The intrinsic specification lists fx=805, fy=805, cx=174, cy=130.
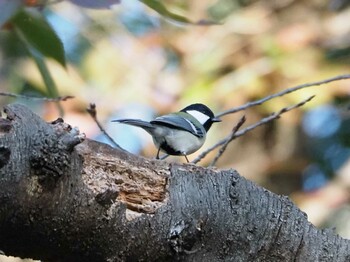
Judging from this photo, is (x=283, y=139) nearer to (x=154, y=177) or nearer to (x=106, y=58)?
(x=106, y=58)

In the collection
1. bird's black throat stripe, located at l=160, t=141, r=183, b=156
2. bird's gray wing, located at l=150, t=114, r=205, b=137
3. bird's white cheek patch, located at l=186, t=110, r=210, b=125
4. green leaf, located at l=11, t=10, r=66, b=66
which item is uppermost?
bird's white cheek patch, located at l=186, t=110, r=210, b=125

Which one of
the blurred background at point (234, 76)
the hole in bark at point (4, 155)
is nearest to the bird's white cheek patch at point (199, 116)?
the blurred background at point (234, 76)

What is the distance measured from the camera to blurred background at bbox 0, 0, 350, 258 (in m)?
2.98

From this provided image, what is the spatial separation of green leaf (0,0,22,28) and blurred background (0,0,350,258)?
5.10 feet

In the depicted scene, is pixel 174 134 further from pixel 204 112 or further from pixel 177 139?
pixel 204 112

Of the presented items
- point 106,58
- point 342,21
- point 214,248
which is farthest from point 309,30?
point 214,248

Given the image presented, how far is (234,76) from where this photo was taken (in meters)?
3.05

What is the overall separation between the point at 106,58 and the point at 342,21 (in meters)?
0.96

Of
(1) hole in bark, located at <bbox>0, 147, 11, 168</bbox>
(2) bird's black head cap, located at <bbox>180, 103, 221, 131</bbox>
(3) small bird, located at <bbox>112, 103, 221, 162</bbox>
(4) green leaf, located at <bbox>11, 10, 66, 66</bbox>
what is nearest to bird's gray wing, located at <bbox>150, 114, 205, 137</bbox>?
(3) small bird, located at <bbox>112, 103, 221, 162</bbox>

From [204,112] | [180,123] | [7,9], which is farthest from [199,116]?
[7,9]

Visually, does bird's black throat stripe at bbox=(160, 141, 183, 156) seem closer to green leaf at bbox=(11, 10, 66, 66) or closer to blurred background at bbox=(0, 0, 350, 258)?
green leaf at bbox=(11, 10, 66, 66)

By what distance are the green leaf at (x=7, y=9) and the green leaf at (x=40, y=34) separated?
190 millimetres

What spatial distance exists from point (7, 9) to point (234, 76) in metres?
1.97

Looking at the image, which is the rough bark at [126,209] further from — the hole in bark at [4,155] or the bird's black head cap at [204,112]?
the bird's black head cap at [204,112]
